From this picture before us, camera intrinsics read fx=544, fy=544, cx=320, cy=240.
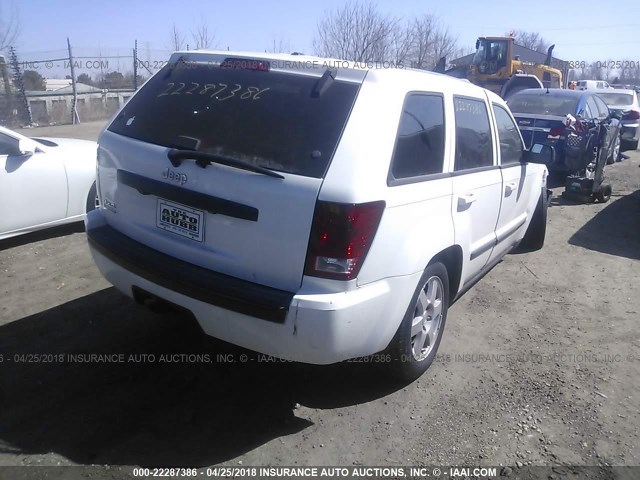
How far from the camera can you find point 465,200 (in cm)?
351

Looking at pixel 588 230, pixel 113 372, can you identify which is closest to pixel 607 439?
pixel 113 372

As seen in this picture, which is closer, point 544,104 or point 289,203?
point 289,203

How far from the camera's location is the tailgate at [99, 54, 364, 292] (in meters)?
2.60

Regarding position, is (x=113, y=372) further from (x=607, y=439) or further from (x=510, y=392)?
(x=607, y=439)

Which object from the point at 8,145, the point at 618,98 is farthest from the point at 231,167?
the point at 618,98

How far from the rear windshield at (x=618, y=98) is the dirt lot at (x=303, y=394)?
12.4 m

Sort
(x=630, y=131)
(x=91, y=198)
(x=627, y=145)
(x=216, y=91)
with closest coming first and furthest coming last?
1. (x=216, y=91)
2. (x=91, y=198)
3. (x=630, y=131)
4. (x=627, y=145)

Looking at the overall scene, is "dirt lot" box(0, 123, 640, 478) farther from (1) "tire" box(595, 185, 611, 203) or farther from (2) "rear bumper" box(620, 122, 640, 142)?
(2) "rear bumper" box(620, 122, 640, 142)

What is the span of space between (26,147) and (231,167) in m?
3.63

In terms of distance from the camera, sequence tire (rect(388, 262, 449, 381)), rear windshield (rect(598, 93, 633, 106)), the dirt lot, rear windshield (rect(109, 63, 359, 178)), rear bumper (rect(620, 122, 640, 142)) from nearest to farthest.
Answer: rear windshield (rect(109, 63, 359, 178)), the dirt lot, tire (rect(388, 262, 449, 381)), rear bumper (rect(620, 122, 640, 142)), rear windshield (rect(598, 93, 633, 106))

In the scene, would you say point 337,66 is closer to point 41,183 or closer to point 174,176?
point 174,176

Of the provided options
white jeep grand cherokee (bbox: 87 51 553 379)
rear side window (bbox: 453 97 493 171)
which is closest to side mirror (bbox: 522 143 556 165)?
rear side window (bbox: 453 97 493 171)

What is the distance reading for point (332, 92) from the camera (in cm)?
279

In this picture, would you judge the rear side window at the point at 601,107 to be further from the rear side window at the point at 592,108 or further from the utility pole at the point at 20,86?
the utility pole at the point at 20,86
